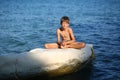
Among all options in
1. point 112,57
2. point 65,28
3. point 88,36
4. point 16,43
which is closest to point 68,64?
point 65,28

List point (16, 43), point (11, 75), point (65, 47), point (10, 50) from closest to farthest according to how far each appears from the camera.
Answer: point (11, 75) → point (65, 47) → point (10, 50) → point (16, 43)

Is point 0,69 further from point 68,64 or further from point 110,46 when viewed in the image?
point 110,46

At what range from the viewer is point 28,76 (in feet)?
25.7

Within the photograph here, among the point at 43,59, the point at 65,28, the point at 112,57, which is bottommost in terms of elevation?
the point at 112,57

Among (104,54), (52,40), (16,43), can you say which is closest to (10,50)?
(16,43)

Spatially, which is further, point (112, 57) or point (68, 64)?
point (112, 57)

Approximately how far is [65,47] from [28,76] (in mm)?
1818

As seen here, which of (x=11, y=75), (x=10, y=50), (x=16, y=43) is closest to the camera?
(x=11, y=75)

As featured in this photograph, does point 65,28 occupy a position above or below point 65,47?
above

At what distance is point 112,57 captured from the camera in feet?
34.7

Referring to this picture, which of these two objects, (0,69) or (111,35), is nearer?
(0,69)

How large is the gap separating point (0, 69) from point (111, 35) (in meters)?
8.87

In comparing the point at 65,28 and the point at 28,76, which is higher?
the point at 65,28

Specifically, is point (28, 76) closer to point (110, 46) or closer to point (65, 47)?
point (65, 47)
